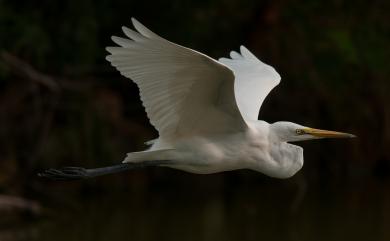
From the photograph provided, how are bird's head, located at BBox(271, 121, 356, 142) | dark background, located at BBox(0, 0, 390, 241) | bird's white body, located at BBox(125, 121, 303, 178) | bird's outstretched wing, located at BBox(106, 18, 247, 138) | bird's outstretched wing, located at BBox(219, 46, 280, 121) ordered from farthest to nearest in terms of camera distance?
dark background, located at BBox(0, 0, 390, 241)
bird's outstretched wing, located at BBox(219, 46, 280, 121)
bird's head, located at BBox(271, 121, 356, 142)
bird's white body, located at BBox(125, 121, 303, 178)
bird's outstretched wing, located at BBox(106, 18, 247, 138)

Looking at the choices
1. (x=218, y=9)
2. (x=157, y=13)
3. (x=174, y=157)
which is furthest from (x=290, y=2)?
(x=174, y=157)

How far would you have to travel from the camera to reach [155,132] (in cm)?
955

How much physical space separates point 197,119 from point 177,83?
33 centimetres

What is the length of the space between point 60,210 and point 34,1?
2.17 m

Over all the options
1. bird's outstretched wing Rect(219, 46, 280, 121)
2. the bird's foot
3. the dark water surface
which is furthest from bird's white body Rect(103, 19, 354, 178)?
the dark water surface

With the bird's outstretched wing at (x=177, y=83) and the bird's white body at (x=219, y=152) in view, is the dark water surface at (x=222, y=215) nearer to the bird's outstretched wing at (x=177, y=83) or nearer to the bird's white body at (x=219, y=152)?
the bird's white body at (x=219, y=152)

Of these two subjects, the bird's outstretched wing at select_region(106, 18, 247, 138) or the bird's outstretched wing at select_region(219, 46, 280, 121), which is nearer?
the bird's outstretched wing at select_region(106, 18, 247, 138)

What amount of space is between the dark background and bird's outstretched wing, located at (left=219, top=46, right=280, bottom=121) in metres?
2.33

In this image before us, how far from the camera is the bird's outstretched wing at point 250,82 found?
4996 mm

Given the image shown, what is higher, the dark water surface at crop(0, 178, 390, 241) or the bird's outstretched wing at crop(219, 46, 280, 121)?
the bird's outstretched wing at crop(219, 46, 280, 121)

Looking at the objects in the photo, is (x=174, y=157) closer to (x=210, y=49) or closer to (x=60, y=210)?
(x=60, y=210)

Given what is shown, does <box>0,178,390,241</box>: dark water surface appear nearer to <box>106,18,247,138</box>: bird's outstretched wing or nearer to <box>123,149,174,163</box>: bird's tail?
<box>123,149,174,163</box>: bird's tail

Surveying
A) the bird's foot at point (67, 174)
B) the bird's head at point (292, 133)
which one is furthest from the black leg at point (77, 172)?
the bird's head at point (292, 133)

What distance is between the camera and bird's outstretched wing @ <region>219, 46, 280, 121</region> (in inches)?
197
